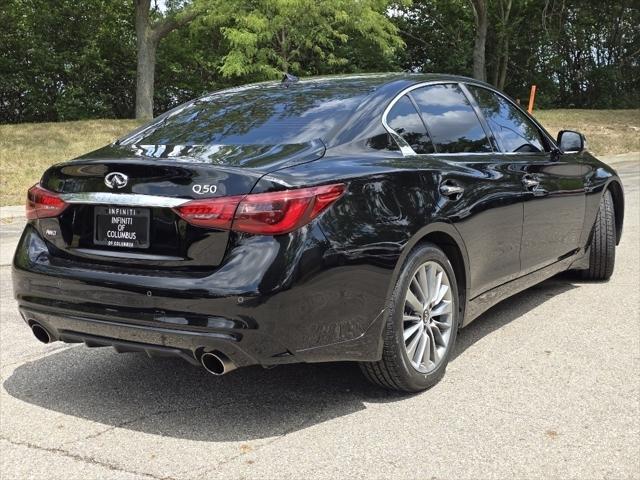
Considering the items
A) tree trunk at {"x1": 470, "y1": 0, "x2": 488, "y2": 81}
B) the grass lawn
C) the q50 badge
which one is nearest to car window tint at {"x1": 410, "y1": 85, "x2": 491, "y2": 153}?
the q50 badge

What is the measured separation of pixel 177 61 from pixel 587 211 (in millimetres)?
26920

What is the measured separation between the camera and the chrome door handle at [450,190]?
4.02 m

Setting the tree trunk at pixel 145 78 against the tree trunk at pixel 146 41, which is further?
the tree trunk at pixel 145 78

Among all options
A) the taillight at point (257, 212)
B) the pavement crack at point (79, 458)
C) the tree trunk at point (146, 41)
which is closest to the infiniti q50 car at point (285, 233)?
the taillight at point (257, 212)

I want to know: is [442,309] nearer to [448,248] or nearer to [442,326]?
[442,326]

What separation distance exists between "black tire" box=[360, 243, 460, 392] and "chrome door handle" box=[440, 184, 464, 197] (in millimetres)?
284

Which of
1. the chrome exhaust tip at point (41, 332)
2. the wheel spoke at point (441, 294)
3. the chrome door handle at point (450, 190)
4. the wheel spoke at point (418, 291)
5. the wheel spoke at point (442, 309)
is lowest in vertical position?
the chrome exhaust tip at point (41, 332)

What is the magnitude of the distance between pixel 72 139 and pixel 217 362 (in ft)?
54.3

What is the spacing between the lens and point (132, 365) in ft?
14.8

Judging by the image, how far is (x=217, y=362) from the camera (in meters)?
3.36

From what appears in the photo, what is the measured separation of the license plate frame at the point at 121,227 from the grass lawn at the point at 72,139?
33.0 feet

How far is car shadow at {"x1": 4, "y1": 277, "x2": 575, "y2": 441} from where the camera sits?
3.62m

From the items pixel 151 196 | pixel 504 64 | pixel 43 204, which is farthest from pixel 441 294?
pixel 504 64

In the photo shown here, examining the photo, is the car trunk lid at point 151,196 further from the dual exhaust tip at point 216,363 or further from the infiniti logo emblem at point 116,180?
the dual exhaust tip at point 216,363
